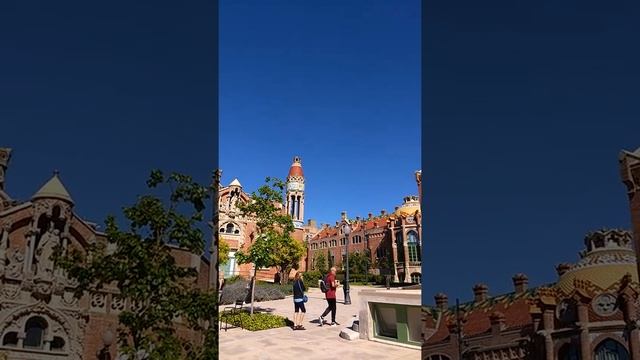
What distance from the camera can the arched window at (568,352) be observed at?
1342 centimetres

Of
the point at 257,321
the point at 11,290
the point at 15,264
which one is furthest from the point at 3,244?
the point at 257,321

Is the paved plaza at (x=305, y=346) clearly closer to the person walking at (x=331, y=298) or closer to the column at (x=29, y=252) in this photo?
the person walking at (x=331, y=298)

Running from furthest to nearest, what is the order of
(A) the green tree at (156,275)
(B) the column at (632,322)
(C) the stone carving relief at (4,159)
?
(B) the column at (632,322), (C) the stone carving relief at (4,159), (A) the green tree at (156,275)

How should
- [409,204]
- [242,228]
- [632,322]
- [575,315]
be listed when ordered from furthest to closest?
1. [575,315]
2. [632,322]
3. [242,228]
4. [409,204]

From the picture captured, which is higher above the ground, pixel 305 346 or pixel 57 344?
pixel 305 346

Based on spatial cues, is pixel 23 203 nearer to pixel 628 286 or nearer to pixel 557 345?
pixel 557 345

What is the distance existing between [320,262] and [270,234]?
1.77 meters

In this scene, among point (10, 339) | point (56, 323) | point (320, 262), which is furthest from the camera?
point (320, 262)

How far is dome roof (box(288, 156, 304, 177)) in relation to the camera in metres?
5.17

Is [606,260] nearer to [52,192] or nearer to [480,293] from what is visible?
[480,293]

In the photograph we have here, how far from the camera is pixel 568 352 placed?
44.6 ft

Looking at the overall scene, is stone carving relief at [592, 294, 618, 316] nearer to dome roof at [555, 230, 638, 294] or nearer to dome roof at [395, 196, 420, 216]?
dome roof at [555, 230, 638, 294]

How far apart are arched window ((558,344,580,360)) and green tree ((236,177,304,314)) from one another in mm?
10333

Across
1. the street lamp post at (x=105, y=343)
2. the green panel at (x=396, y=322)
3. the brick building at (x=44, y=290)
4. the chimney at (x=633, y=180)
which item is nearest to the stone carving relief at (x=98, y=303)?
the brick building at (x=44, y=290)
